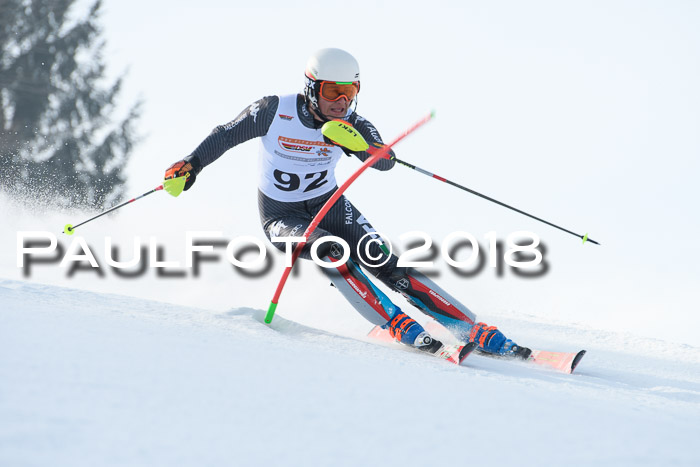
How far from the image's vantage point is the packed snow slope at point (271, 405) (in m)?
1.54

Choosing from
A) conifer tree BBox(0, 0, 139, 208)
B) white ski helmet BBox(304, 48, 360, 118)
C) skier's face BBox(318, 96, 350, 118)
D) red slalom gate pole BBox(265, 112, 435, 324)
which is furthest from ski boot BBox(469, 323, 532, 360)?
conifer tree BBox(0, 0, 139, 208)

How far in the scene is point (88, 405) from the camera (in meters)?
1.65

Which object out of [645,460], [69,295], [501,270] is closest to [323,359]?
[645,460]

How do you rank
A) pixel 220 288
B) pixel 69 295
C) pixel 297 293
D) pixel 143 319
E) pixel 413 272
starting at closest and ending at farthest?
pixel 143 319
pixel 69 295
pixel 413 272
pixel 297 293
pixel 220 288

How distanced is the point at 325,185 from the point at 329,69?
71cm

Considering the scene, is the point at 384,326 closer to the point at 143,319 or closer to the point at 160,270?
the point at 143,319

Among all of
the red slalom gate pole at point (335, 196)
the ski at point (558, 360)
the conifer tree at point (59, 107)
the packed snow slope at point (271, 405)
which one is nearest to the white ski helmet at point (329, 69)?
the red slalom gate pole at point (335, 196)

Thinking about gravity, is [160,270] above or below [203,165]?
below

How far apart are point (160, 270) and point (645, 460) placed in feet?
15.5

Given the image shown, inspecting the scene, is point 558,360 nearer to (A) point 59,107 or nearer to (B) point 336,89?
(B) point 336,89

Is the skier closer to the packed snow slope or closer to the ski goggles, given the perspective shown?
the ski goggles

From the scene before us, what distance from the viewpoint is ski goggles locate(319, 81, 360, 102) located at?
3.51 metres

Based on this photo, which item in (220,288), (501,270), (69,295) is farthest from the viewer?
(220,288)

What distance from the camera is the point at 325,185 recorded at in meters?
3.92
